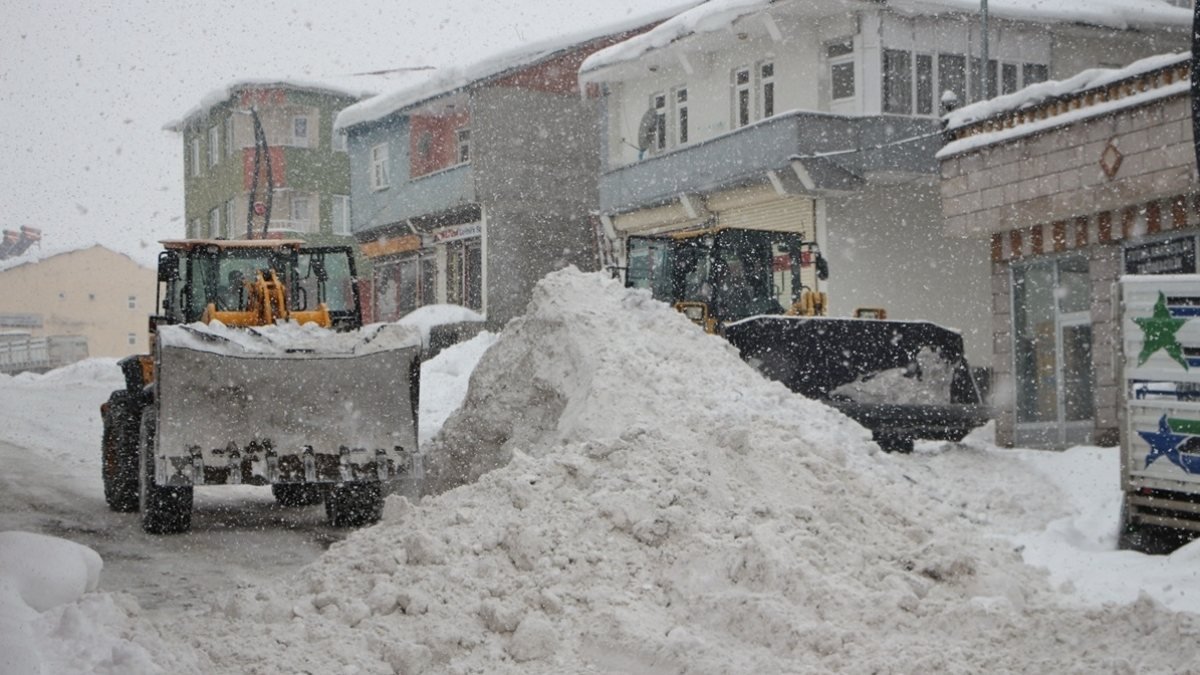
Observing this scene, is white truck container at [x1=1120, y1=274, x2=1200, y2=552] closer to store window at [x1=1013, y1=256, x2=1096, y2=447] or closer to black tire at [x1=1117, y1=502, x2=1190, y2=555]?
black tire at [x1=1117, y1=502, x2=1190, y2=555]

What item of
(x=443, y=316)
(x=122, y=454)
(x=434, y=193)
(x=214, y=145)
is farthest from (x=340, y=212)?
(x=122, y=454)

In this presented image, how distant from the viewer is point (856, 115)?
21.7m

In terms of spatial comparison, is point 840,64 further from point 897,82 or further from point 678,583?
point 678,583

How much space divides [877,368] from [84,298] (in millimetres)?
41188

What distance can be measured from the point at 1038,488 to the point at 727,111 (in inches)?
559

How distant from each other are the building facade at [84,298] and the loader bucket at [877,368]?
3575cm

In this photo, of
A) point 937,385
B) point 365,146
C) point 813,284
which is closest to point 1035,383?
point 937,385

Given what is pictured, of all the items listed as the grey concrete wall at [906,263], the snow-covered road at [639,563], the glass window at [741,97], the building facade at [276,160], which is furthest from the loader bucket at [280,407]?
the building facade at [276,160]

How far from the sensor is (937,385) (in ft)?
46.3

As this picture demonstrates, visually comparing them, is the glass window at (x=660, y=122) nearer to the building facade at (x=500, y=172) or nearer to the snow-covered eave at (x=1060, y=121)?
the building facade at (x=500, y=172)

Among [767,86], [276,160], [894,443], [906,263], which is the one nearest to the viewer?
[894,443]

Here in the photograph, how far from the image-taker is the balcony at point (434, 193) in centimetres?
3028

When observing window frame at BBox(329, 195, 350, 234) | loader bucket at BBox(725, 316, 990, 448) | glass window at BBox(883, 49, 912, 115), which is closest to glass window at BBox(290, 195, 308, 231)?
window frame at BBox(329, 195, 350, 234)

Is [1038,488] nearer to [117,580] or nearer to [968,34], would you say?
[117,580]
